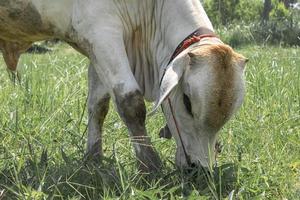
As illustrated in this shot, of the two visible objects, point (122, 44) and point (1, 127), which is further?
point (1, 127)

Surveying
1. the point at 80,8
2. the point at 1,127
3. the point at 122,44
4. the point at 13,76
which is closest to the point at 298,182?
the point at 122,44

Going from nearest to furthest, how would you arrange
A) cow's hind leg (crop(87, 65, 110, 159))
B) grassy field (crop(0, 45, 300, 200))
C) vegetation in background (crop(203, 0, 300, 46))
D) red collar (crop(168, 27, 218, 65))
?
1. grassy field (crop(0, 45, 300, 200))
2. red collar (crop(168, 27, 218, 65))
3. cow's hind leg (crop(87, 65, 110, 159))
4. vegetation in background (crop(203, 0, 300, 46))

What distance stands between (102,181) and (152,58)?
28.6 inches

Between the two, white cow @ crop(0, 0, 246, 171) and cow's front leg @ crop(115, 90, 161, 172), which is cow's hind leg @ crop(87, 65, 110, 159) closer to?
white cow @ crop(0, 0, 246, 171)

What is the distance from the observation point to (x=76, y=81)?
5.23 metres

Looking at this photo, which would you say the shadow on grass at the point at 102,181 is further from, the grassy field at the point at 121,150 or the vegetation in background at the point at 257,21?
the vegetation in background at the point at 257,21

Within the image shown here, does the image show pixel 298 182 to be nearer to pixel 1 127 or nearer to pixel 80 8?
pixel 80 8

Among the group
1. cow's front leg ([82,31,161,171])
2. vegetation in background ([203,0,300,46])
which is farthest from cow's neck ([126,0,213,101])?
vegetation in background ([203,0,300,46])

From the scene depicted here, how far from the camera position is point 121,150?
335 cm

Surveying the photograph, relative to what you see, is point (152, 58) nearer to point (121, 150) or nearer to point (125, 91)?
point (125, 91)

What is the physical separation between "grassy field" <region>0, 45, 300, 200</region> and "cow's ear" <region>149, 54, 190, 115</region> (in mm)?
354

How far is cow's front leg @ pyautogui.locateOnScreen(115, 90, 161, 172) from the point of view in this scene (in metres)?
2.91

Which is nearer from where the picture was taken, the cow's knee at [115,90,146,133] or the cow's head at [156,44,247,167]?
the cow's head at [156,44,247,167]

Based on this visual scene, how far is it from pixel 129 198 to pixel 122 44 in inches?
32.2
